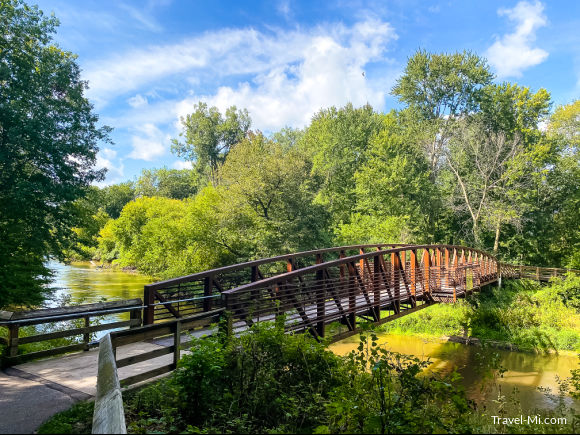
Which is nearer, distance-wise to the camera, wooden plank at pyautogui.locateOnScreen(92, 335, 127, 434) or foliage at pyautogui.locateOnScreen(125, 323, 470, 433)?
wooden plank at pyautogui.locateOnScreen(92, 335, 127, 434)

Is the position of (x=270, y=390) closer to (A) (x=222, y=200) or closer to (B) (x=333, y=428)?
(B) (x=333, y=428)

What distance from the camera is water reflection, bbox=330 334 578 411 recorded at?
10415 millimetres

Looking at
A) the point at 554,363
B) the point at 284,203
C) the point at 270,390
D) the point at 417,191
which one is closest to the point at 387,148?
the point at 417,191

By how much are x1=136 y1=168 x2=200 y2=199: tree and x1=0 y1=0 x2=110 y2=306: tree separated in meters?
35.5

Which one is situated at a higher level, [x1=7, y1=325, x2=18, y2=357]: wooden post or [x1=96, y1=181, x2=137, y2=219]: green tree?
[x1=96, y1=181, x2=137, y2=219]: green tree

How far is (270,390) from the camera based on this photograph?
4105 mm

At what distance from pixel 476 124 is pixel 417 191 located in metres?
6.80

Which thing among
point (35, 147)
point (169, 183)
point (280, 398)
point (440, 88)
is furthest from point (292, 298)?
point (169, 183)

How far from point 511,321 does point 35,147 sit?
21.7 m

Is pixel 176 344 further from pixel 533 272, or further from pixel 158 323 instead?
pixel 533 272

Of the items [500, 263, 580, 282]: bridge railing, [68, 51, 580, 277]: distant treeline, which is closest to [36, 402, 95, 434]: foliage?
[68, 51, 580, 277]: distant treeline

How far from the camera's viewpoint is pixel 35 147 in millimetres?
11945

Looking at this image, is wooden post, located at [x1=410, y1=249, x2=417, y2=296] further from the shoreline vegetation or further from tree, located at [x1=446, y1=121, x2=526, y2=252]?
tree, located at [x1=446, y1=121, x2=526, y2=252]

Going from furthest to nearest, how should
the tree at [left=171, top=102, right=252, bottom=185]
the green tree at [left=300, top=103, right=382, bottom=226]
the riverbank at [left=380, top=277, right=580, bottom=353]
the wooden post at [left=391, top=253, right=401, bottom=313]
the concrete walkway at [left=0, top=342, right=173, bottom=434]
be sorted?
the tree at [left=171, top=102, right=252, bottom=185], the green tree at [left=300, top=103, right=382, bottom=226], the riverbank at [left=380, top=277, right=580, bottom=353], the wooden post at [left=391, top=253, right=401, bottom=313], the concrete walkway at [left=0, top=342, right=173, bottom=434]
